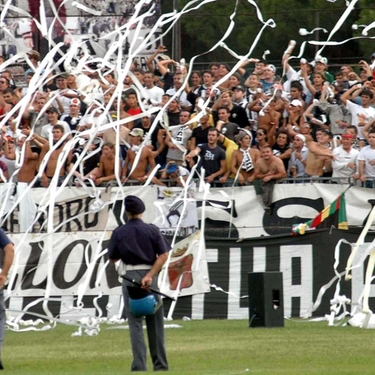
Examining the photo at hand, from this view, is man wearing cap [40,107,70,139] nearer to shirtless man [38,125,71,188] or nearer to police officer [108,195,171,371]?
shirtless man [38,125,71,188]

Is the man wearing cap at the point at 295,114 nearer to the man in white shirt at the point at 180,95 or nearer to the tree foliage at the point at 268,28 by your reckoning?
the man in white shirt at the point at 180,95

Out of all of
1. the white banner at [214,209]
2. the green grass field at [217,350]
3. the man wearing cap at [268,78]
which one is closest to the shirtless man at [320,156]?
the white banner at [214,209]

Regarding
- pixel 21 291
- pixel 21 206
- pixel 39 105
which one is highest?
pixel 39 105

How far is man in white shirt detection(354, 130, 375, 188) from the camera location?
18.8 metres

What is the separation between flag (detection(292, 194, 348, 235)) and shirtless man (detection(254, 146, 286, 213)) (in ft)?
2.43

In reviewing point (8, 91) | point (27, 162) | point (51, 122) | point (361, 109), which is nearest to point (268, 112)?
point (361, 109)

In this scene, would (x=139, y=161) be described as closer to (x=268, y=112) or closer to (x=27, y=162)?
(x=27, y=162)

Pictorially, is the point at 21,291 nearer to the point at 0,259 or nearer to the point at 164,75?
the point at 0,259

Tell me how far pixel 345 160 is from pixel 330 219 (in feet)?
3.20

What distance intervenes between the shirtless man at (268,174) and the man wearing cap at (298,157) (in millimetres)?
471

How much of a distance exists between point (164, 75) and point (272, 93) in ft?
7.36

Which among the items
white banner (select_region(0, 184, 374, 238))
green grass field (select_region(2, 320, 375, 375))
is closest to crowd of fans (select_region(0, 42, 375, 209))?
white banner (select_region(0, 184, 374, 238))

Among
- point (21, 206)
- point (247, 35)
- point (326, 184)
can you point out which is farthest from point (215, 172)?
point (247, 35)

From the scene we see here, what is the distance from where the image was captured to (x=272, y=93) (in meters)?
21.4
